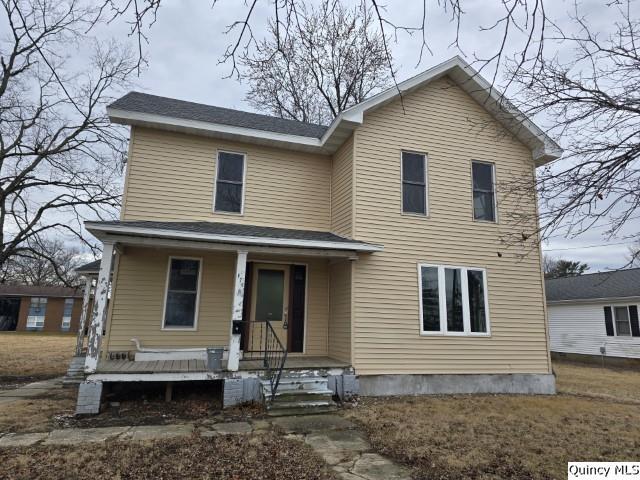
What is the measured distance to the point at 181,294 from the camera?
28.6ft

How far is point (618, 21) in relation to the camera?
14.9 feet

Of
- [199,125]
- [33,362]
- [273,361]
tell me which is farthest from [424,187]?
[33,362]

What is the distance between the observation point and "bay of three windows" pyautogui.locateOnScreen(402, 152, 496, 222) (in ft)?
31.2

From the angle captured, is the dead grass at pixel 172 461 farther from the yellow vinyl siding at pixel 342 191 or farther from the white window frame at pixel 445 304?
the yellow vinyl siding at pixel 342 191

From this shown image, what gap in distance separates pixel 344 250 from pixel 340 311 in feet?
4.91

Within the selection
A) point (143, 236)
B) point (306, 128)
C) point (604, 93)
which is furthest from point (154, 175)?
point (604, 93)

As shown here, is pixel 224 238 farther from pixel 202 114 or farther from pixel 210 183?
pixel 202 114

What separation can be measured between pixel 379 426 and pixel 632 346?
665 inches

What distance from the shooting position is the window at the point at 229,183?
934 cm

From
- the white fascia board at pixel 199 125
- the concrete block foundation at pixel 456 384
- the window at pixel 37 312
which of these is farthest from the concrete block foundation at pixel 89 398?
the window at pixel 37 312

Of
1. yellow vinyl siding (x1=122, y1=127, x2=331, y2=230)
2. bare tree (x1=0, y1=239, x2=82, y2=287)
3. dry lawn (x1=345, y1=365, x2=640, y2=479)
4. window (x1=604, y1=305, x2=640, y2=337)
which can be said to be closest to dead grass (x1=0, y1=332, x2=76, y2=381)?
bare tree (x1=0, y1=239, x2=82, y2=287)

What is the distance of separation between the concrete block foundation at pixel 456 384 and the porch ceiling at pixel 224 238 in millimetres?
2729

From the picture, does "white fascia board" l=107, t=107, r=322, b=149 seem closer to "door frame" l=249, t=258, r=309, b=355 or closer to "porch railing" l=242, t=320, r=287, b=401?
"door frame" l=249, t=258, r=309, b=355

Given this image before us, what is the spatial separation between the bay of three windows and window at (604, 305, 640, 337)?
497 inches
